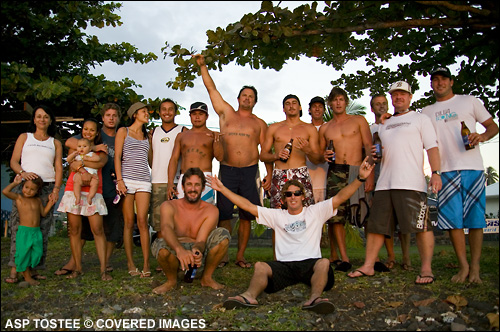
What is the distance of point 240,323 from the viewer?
421cm

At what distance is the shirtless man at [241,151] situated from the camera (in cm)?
637

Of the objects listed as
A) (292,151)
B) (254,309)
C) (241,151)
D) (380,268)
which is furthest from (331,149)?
(254,309)

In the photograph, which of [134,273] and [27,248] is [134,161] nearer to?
[134,273]

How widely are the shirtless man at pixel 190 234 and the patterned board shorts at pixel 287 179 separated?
3.45 feet

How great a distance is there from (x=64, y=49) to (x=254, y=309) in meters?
7.90

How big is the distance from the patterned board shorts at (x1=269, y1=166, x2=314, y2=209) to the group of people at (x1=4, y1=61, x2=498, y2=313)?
0.02 metres

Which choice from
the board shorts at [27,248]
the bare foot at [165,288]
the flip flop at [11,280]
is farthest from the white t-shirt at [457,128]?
the flip flop at [11,280]

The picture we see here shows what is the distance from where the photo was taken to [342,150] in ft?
20.2

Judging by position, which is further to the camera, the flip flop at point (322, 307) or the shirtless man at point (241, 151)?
the shirtless man at point (241, 151)

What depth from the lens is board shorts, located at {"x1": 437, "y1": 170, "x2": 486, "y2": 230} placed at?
16.6ft

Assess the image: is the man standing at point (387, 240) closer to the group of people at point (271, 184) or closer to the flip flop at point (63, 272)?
the group of people at point (271, 184)

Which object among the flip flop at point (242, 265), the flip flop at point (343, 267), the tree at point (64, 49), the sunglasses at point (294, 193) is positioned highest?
the tree at point (64, 49)

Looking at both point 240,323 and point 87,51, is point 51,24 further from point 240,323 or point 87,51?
point 240,323

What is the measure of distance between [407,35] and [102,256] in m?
5.30
